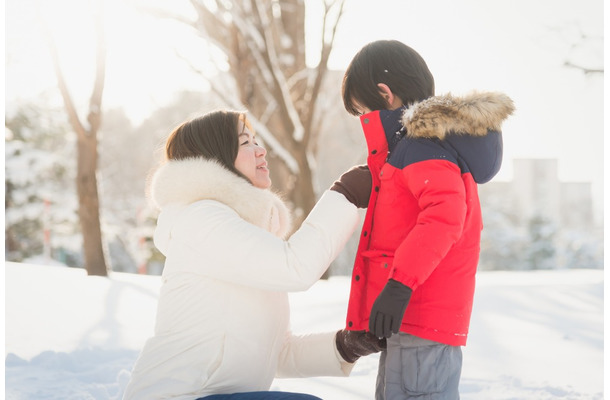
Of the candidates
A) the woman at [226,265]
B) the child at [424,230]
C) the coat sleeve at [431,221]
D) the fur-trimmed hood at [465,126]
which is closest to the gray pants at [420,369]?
the child at [424,230]

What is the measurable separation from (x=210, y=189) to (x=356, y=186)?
481 mm

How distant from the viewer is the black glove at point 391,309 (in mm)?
1707

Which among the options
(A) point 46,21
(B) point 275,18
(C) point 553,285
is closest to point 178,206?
(C) point 553,285

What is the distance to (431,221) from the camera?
1.75 metres

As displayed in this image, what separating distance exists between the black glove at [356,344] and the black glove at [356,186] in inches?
17.0

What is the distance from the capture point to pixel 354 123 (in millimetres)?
28109

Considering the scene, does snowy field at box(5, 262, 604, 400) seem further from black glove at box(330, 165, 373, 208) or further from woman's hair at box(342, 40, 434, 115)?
woman's hair at box(342, 40, 434, 115)

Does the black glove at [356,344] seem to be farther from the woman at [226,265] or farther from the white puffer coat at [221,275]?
the white puffer coat at [221,275]

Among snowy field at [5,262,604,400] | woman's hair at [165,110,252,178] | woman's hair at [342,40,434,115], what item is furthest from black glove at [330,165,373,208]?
snowy field at [5,262,604,400]

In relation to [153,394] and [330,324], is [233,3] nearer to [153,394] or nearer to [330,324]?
[330,324]

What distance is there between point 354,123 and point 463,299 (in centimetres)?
2652

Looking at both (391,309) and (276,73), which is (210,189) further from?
(276,73)

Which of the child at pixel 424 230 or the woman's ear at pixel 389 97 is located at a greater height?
the woman's ear at pixel 389 97

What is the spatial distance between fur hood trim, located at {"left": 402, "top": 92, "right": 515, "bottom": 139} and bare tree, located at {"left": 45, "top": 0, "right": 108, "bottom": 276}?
7.30 m
